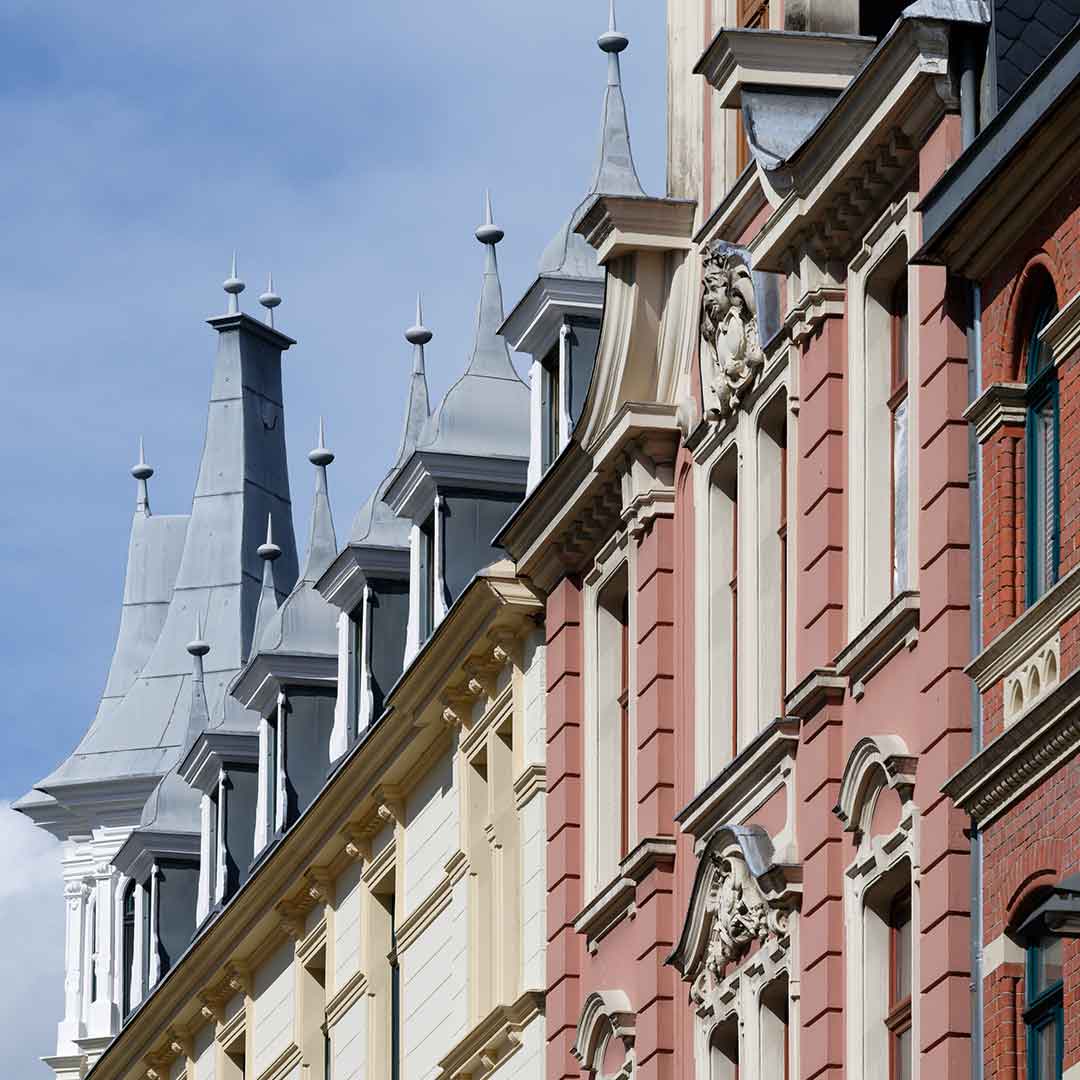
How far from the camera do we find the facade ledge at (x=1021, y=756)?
2470 cm

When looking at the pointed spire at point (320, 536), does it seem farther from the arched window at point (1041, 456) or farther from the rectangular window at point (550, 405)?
the arched window at point (1041, 456)

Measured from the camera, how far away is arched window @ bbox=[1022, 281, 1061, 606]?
26156mm

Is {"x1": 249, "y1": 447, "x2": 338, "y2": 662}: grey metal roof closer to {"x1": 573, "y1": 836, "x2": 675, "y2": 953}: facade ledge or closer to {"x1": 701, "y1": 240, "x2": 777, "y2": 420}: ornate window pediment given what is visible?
{"x1": 573, "y1": 836, "x2": 675, "y2": 953}: facade ledge

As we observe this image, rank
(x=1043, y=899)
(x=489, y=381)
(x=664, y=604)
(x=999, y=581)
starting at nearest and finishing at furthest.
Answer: (x=1043, y=899) → (x=999, y=581) → (x=664, y=604) → (x=489, y=381)

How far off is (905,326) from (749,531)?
9.94 ft

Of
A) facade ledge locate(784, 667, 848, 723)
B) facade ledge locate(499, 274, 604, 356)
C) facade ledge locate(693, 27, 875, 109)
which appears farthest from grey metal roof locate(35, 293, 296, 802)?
facade ledge locate(784, 667, 848, 723)

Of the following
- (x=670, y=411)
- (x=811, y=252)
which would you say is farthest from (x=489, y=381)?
(x=811, y=252)

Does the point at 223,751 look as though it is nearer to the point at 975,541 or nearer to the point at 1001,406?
the point at 975,541

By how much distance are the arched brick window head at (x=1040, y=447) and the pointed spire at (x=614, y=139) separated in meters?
→ 9.72

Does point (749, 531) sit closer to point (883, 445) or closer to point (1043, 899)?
point (883, 445)

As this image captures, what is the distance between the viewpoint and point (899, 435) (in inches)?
1148

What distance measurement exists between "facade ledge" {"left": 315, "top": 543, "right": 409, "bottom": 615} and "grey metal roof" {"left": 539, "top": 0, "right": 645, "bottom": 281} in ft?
22.4

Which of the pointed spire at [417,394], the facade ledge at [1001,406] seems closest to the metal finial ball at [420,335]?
the pointed spire at [417,394]

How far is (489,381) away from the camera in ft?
144
